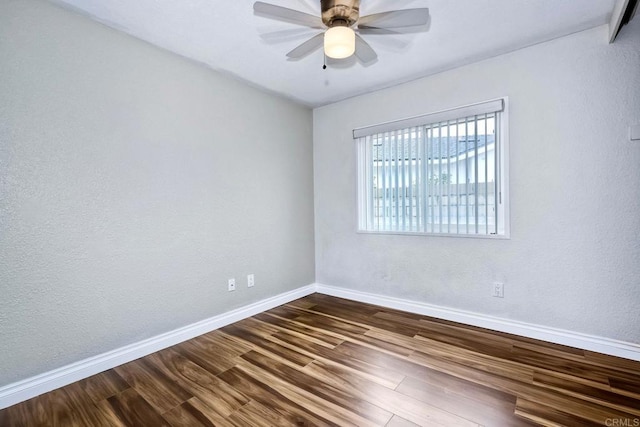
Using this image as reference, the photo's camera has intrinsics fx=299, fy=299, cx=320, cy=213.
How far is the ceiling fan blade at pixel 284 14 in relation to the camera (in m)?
1.59

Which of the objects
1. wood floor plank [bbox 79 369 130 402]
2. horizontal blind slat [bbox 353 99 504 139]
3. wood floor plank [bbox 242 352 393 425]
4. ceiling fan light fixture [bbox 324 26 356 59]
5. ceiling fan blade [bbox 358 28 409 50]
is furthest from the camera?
horizontal blind slat [bbox 353 99 504 139]

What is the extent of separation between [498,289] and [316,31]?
2.59m

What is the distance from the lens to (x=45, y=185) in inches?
72.6

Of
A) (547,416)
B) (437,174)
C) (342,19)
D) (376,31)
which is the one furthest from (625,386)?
(342,19)

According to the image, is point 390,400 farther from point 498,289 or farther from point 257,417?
point 498,289

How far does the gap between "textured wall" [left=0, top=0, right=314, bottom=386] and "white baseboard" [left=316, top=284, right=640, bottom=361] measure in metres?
1.36

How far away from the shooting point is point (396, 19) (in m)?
1.75

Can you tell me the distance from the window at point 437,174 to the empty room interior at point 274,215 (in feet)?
0.07

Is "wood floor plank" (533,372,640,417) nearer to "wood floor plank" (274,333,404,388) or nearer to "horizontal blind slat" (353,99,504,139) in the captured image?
"wood floor plank" (274,333,404,388)

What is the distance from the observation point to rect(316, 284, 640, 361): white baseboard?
2.14m

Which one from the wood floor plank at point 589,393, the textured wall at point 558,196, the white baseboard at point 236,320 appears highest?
the textured wall at point 558,196

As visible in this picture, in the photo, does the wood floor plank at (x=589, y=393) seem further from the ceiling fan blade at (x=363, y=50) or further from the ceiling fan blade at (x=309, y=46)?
the ceiling fan blade at (x=309, y=46)

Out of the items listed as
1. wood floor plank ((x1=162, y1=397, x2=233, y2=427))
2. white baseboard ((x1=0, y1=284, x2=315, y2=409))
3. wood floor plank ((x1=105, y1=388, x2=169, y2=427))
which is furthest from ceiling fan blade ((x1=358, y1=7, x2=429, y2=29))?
white baseboard ((x1=0, y1=284, x2=315, y2=409))

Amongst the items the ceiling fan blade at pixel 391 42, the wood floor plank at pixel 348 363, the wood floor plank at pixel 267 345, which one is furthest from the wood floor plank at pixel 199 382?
the ceiling fan blade at pixel 391 42
